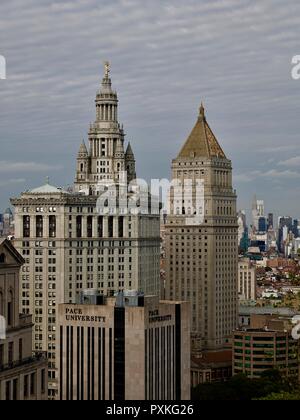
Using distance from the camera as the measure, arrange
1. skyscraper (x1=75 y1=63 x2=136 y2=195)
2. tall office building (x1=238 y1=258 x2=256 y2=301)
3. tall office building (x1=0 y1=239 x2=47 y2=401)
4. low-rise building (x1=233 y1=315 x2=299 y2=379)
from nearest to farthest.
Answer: tall office building (x1=0 y1=239 x2=47 y2=401) < low-rise building (x1=233 y1=315 x2=299 y2=379) < skyscraper (x1=75 y1=63 x2=136 y2=195) < tall office building (x1=238 y1=258 x2=256 y2=301)

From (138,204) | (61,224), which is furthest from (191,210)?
(61,224)

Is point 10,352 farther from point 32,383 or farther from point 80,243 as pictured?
point 80,243

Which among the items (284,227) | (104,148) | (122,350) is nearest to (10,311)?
(122,350)

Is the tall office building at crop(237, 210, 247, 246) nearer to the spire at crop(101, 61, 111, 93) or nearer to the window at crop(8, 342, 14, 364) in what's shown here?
the spire at crop(101, 61, 111, 93)

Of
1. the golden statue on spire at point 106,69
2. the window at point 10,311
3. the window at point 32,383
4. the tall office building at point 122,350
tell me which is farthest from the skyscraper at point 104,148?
the window at point 10,311

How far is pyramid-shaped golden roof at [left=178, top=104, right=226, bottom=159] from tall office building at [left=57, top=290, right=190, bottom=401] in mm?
25748

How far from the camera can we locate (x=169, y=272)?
5738 cm

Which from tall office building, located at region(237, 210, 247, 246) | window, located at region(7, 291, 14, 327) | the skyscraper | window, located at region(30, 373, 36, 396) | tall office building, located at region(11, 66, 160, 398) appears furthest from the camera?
tall office building, located at region(237, 210, 247, 246)

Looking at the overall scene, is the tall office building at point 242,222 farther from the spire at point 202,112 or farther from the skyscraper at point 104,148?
the skyscraper at point 104,148

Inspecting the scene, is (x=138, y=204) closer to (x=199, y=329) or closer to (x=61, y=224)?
(x=61, y=224)

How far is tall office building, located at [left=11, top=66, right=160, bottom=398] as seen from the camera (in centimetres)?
4138

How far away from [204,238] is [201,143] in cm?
561

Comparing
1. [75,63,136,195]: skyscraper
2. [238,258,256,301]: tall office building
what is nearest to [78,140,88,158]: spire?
[75,63,136,195]: skyscraper
